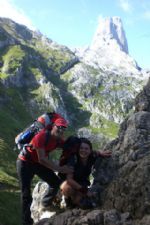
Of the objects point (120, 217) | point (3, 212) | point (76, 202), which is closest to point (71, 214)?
point (76, 202)

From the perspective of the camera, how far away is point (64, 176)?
19375 millimetres

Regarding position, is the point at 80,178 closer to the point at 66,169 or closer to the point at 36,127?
the point at 66,169

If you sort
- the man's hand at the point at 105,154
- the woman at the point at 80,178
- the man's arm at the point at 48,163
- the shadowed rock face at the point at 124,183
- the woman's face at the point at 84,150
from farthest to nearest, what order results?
the man's hand at the point at 105,154 → the woman's face at the point at 84,150 → the woman at the point at 80,178 → the man's arm at the point at 48,163 → the shadowed rock face at the point at 124,183

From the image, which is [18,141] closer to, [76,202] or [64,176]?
[64,176]

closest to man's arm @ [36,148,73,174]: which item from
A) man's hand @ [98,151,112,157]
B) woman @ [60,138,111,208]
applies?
woman @ [60,138,111,208]

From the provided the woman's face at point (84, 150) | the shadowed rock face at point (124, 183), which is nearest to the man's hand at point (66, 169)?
the woman's face at point (84, 150)

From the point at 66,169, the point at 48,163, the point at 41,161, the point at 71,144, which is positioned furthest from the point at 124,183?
the point at 41,161

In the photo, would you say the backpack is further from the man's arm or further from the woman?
the woman

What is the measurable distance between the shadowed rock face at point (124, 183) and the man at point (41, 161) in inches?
73.9

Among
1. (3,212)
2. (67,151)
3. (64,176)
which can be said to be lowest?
(3,212)

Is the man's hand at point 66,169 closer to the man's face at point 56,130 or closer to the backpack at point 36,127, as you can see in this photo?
the man's face at point 56,130

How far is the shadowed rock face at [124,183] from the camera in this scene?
16.5m

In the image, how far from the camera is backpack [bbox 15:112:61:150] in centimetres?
1814

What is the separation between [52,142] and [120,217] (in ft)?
15.6
